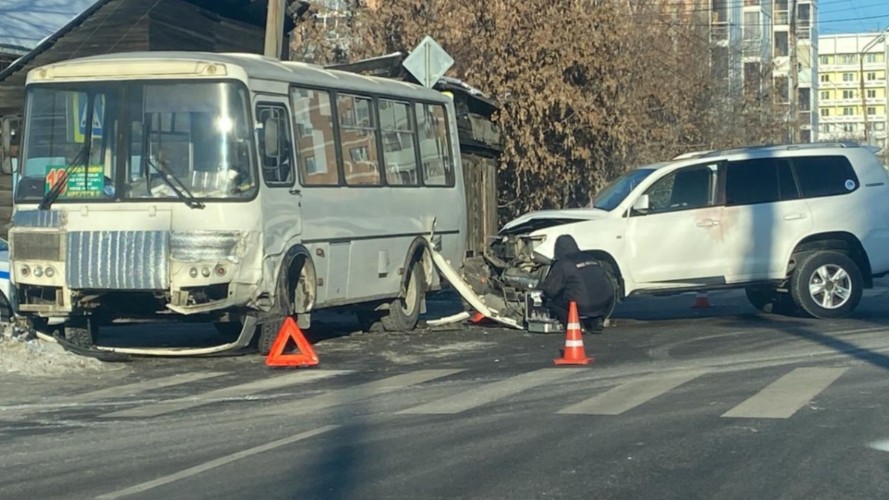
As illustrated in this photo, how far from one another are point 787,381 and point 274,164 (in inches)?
217

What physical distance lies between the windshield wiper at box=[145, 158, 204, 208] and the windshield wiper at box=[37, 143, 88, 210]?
2.40 ft

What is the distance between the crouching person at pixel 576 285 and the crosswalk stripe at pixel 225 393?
3422 mm

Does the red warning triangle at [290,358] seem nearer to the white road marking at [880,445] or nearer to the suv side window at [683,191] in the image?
the suv side window at [683,191]

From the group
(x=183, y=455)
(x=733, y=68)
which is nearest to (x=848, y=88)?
(x=733, y=68)

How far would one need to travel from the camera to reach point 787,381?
11.4 metres

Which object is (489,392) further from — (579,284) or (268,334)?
(579,284)

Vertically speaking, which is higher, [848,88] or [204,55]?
[848,88]

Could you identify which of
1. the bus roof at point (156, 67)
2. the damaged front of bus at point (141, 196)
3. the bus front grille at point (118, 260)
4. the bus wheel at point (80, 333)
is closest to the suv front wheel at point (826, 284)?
the bus roof at point (156, 67)

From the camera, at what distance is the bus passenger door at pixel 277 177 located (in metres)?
13.3

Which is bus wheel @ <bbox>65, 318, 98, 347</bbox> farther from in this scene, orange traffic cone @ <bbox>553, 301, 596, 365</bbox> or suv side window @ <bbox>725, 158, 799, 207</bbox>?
suv side window @ <bbox>725, 158, 799, 207</bbox>

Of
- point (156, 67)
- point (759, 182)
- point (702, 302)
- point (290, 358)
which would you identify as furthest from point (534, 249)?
point (156, 67)

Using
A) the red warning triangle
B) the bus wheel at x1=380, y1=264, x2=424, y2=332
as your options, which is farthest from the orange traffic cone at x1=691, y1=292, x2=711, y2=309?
the red warning triangle

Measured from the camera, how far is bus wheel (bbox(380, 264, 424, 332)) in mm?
16906

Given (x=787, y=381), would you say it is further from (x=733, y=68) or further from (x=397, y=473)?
(x=733, y=68)
